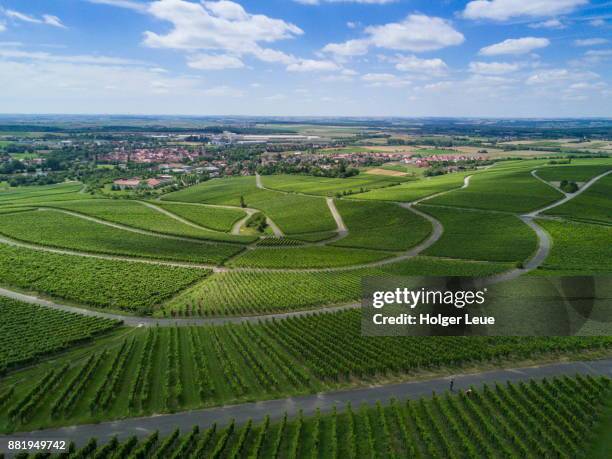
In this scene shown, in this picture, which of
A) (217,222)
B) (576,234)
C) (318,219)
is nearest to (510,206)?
(576,234)

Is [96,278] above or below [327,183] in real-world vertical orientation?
below

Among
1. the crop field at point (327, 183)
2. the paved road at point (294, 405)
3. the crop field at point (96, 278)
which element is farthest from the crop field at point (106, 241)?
the crop field at point (327, 183)

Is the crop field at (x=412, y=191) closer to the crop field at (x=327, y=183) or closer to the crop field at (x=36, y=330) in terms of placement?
the crop field at (x=327, y=183)

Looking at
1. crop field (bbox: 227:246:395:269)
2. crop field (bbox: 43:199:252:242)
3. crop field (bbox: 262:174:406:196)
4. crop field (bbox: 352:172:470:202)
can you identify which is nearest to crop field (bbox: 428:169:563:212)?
crop field (bbox: 352:172:470:202)

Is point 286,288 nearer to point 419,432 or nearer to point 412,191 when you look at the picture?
point 419,432

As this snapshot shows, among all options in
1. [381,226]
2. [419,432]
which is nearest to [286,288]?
[419,432]

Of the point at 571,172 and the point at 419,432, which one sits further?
the point at 571,172

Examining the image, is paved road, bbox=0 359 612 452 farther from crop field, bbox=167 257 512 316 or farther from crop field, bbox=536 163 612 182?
crop field, bbox=536 163 612 182
